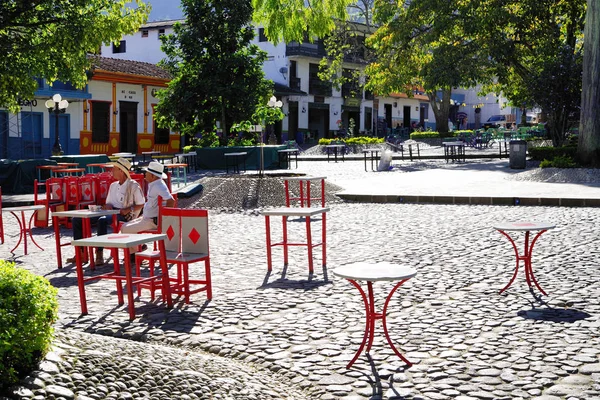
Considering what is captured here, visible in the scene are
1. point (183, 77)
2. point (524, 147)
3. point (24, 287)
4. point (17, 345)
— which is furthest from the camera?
point (183, 77)

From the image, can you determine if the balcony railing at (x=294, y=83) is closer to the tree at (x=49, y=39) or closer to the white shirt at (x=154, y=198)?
the tree at (x=49, y=39)

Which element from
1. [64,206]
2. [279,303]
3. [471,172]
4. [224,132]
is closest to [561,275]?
[279,303]

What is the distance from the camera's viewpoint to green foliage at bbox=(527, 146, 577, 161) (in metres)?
21.5

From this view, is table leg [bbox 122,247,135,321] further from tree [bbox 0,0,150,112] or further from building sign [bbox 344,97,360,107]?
building sign [bbox 344,97,360,107]

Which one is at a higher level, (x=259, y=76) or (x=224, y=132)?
(x=259, y=76)

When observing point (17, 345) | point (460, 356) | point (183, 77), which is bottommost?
point (460, 356)

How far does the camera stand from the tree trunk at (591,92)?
62.8 feet

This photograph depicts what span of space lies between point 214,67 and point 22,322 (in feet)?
87.1

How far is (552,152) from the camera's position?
22.6m

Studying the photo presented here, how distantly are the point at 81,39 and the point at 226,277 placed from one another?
5.28 m

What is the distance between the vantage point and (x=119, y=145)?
1476 inches

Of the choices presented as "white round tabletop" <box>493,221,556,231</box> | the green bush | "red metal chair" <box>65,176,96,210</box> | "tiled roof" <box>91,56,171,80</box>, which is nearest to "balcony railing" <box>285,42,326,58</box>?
"tiled roof" <box>91,56,171,80</box>

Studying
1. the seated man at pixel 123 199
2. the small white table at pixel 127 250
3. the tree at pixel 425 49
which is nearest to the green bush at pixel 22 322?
the small white table at pixel 127 250

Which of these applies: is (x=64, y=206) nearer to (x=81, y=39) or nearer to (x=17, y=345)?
(x=81, y=39)
